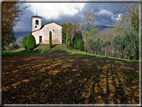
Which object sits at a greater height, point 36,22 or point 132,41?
point 36,22

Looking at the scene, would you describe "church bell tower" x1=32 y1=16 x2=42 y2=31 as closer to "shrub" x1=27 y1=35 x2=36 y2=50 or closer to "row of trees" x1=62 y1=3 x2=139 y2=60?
"shrub" x1=27 y1=35 x2=36 y2=50

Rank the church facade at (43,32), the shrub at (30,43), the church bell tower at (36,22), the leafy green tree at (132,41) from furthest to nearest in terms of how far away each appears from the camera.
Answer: the church facade at (43,32), the church bell tower at (36,22), the shrub at (30,43), the leafy green tree at (132,41)

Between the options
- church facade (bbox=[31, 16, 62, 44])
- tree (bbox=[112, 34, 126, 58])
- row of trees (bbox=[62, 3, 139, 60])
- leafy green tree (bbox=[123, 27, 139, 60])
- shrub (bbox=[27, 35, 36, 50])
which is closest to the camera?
leafy green tree (bbox=[123, 27, 139, 60])

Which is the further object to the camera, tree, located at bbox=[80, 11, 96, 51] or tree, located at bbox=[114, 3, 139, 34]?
tree, located at bbox=[80, 11, 96, 51]

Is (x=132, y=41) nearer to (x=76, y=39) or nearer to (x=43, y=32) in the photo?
(x=43, y=32)

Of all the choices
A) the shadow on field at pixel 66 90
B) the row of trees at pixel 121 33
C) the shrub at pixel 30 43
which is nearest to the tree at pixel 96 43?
the row of trees at pixel 121 33

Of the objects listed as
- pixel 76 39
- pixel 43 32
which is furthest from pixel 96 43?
pixel 43 32

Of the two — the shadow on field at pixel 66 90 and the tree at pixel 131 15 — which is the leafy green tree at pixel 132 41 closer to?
the tree at pixel 131 15

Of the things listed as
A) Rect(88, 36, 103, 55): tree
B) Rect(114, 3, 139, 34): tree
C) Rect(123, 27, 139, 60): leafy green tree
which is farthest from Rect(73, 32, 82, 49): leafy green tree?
Rect(123, 27, 139, 60): leafy green tree

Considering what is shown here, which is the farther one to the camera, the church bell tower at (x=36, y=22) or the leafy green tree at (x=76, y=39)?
the leafy green tree at (x=76, y=39)

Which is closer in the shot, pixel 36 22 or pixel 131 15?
pixel 131 15

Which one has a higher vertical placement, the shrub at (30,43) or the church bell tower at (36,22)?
the church bell tower at (36,22)

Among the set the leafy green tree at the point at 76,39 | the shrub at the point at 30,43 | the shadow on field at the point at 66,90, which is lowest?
the shadow on field at the point at 66,90

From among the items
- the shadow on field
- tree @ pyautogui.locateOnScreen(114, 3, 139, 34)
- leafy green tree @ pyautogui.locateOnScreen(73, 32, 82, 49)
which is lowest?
the shadow on field
